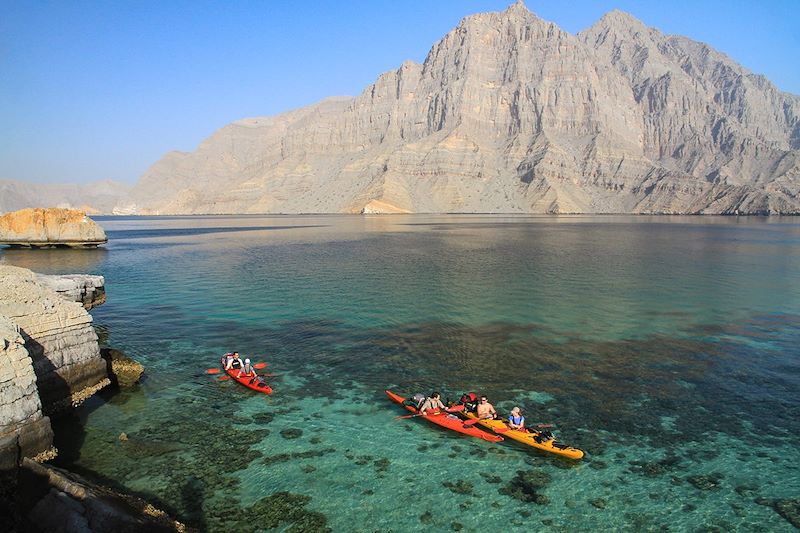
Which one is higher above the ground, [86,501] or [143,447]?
[86,501]

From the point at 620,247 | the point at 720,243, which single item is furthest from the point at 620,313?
the point at 720,243

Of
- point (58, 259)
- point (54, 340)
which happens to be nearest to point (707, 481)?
point (54, 340)

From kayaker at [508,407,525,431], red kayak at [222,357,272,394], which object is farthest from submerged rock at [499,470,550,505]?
red kayak at [222,357,272,394]

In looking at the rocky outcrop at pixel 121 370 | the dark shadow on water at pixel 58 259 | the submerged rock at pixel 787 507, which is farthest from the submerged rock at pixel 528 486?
the dark shadow on water at pixel 58 259

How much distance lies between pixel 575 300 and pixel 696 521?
2964 centimetres

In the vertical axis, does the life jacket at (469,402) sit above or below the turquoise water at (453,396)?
above

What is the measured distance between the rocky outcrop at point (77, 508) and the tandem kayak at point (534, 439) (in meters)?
11.1

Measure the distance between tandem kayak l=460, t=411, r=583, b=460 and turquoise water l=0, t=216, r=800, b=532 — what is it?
0.34 meters

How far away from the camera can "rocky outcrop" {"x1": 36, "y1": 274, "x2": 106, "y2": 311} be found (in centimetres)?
3350

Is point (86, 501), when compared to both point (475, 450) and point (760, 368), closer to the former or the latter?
point (475, 450)

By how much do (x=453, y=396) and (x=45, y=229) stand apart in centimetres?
9222

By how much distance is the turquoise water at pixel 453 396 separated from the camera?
14.8m

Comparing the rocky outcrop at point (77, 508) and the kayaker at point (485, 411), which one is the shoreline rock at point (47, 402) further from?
the kayaker at point (485, 411)

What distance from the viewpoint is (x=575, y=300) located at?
140 ft
